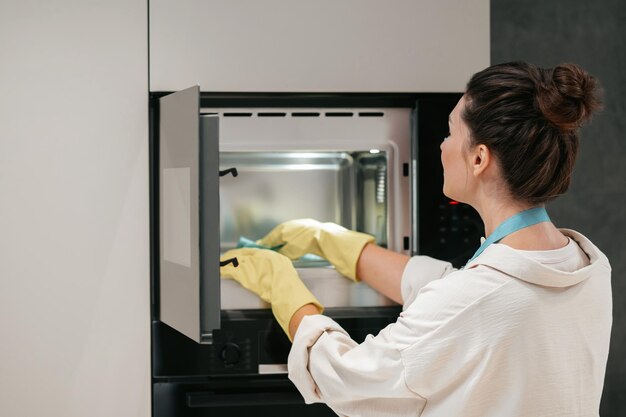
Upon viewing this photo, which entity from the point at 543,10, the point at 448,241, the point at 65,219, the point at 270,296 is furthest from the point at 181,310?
the point at 543,10

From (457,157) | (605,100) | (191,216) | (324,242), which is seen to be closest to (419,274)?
(324,242)

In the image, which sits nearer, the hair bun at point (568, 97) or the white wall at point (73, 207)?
the hair bun at point (568, 97)

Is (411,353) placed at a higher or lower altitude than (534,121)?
lower

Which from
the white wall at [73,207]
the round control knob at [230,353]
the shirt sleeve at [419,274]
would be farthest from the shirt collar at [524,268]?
the white wall at [73,207]

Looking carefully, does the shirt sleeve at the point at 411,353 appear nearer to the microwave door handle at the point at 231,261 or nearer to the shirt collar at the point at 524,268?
the shirt collar at the point at 524,268

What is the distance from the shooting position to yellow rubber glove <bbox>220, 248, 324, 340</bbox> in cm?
130

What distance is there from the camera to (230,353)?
4.51 feet

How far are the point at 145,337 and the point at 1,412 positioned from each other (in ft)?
1.00

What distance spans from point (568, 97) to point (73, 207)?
3.05 feet

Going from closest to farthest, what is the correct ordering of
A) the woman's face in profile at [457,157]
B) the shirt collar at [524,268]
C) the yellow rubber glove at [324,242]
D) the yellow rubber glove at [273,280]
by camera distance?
the shirt collar at [524,268] → the woman's face in profile at [457,157] → the yellow rubber glove at [273,280] → the yellow rubber glove at [324,242]

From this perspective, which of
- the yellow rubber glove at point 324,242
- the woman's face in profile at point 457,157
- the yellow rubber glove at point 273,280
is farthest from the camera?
the yellow rubber glove at point 324,242

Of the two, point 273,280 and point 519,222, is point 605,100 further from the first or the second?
point 273,280

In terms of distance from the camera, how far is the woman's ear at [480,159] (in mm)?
970

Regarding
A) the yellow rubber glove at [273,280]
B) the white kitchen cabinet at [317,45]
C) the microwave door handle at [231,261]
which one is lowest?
the yellow rubber glove at [273,280]
